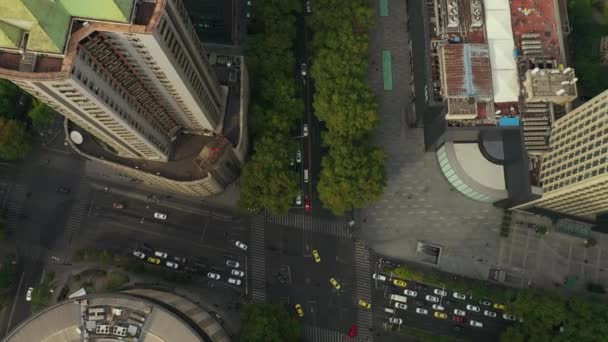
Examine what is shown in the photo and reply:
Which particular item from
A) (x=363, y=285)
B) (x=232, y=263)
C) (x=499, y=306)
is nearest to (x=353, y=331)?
(x=363, y=285)

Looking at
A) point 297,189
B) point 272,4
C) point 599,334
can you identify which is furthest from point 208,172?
point 599,334

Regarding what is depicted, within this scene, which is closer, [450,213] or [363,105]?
[363,105]

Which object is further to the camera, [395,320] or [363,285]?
[363,285]

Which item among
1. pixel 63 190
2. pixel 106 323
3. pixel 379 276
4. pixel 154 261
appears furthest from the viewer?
pixel 63 190

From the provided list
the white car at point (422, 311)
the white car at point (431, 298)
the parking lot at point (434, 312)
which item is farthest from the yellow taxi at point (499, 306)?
the white car at point (422, 311)

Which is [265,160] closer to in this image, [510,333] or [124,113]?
[124,113]

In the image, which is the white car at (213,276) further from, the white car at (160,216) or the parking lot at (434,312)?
the parking lot at (434,312)

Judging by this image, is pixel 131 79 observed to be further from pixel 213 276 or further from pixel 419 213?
pixel 419 213
